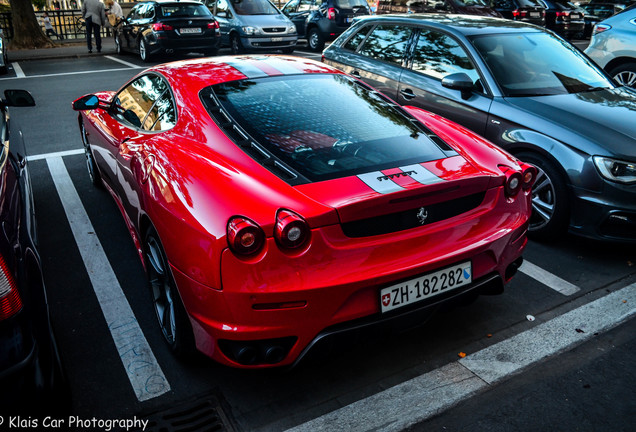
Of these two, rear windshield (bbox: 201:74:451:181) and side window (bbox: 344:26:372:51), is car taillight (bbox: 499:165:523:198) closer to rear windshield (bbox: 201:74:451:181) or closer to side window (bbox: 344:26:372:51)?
rear windshield (bbox: 201:74:451:181)

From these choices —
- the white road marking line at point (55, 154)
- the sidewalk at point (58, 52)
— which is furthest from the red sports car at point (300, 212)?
the sidewalk at point (58, 52)

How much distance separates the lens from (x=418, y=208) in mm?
2588

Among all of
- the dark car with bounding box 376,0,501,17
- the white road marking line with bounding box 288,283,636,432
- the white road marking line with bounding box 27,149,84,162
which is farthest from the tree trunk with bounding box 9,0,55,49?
the white road marking line with bounding box 288,283,636,432

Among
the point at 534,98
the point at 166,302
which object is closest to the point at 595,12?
the point at 534,98

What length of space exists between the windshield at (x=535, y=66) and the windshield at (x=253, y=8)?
10.4 metres

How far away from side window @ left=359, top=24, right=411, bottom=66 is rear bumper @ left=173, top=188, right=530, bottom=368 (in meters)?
3.55

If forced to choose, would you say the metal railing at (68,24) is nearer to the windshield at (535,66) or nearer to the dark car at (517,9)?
the dark car at (517,9)

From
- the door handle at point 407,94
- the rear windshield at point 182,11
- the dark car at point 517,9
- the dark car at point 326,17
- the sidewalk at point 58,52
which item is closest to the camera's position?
the door handle at point 407,94

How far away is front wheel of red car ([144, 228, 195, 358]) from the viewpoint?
2.72 meters

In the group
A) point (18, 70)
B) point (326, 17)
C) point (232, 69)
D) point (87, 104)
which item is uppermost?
point (232, 69)

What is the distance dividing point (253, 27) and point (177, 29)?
73.7 inches

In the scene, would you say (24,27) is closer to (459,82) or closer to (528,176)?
(459,82)

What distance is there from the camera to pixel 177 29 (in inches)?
525

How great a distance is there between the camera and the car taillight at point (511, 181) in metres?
2.93
